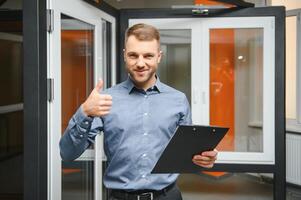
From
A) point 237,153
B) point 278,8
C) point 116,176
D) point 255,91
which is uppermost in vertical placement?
point 278,8

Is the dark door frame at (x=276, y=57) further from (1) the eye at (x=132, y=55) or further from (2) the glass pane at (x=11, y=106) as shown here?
(1) the eye at (x=132, y=55)

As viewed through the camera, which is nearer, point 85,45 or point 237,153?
point 85,45

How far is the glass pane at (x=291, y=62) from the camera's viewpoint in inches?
175

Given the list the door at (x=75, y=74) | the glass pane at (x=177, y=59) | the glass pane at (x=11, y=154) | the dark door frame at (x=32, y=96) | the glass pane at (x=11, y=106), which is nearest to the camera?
the dark door frame at (x=32, y=96)

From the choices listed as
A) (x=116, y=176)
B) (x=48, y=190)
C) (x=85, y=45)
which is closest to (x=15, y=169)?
(x=48, y=190)

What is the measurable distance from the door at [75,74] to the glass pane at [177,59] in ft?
1.90

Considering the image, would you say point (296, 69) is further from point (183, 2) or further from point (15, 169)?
point (15, 169)

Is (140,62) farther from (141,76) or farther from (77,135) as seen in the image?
(77,135)

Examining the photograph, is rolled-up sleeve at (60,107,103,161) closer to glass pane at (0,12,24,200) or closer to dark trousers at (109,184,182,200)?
dark trousers at (109,184,182,200)

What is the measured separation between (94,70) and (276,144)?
175cm

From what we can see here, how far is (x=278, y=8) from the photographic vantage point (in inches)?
127

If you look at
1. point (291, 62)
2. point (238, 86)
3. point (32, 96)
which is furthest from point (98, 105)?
point (291, 62)

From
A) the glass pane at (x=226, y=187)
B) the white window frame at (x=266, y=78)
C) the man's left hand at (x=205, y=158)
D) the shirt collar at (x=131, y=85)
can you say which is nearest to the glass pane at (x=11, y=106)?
the shirt collar at (x=131, y=85)

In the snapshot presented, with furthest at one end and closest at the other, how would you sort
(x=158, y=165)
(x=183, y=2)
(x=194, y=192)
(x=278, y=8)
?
(x=183, y=2)
(x=194, y=192)
(x=278, y=8)
(x=158, y=165)
